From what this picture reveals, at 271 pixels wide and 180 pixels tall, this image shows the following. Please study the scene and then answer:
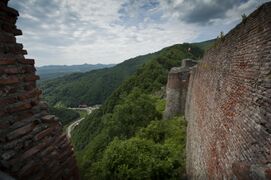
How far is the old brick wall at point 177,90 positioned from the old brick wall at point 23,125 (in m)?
14.4

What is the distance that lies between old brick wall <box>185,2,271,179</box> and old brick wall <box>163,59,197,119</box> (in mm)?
10707

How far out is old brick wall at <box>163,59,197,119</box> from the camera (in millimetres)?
16469

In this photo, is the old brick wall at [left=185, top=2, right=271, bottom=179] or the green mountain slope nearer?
the old brick wall at [left=185, top=2, right=271, bottom=179]

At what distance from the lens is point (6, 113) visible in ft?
7.25

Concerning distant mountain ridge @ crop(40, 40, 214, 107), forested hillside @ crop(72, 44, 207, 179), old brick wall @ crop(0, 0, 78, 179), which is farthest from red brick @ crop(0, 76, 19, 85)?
distant mountain ridge @ crop(40, 40, 214, 107)

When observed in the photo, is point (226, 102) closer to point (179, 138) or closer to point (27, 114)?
point (27, 114)

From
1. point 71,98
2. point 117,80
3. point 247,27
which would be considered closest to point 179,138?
point 247,27

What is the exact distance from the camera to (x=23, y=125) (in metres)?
2.37

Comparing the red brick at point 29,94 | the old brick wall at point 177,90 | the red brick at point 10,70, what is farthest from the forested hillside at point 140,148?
the red brick at point 10,70

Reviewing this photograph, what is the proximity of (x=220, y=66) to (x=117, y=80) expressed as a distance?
97426 millimetres

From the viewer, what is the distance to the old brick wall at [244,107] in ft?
9.91

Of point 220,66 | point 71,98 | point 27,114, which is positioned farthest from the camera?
point 71,98

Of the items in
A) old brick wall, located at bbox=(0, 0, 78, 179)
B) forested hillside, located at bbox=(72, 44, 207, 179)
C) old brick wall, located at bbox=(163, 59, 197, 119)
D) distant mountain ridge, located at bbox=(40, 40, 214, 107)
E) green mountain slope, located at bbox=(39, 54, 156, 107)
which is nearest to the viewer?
old brick wall, located at bbox=(0, 0, 78, 179)

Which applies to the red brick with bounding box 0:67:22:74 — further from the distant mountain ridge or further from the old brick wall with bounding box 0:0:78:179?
the distant mountain ridge
